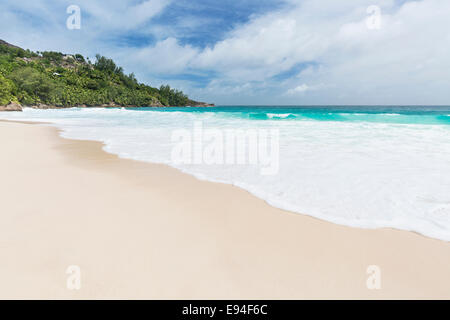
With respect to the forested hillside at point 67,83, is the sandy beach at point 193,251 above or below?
below

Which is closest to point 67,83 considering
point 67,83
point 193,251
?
point 67,83

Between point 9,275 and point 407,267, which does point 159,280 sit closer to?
point 9,275

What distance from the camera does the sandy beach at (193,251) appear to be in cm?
142

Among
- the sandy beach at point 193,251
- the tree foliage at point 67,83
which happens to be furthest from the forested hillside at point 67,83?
the sandy beach at point 193,251

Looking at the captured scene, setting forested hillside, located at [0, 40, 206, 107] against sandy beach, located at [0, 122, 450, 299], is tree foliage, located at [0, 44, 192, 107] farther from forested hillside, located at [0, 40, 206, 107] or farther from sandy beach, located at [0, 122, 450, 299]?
sandy beach, located at [0, 122, 450, 299]

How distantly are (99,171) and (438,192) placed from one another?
5408 mm

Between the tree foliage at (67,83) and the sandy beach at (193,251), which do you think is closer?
the sandy beach at (193,251)

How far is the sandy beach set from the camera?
1.42 metres

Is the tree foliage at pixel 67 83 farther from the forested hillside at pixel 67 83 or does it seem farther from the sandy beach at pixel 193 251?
the sandy beach at pixel 193 251

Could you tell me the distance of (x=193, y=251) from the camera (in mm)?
1769

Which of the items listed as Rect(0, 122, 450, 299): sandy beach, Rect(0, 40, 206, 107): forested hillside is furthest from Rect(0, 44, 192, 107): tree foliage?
Rect(0, 122, 450, 299): sandy beach

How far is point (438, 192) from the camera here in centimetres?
302
